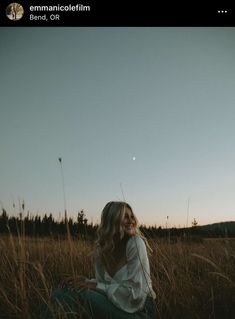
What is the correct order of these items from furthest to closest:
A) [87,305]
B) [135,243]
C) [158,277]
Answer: [158,277] < [135,243] < [87,305]

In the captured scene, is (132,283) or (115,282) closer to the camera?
(132,283)

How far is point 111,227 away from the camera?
282 cm

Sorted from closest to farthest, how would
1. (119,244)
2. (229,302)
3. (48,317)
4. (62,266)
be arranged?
(48,317)
(119,244)
(229,302)
(62,266)

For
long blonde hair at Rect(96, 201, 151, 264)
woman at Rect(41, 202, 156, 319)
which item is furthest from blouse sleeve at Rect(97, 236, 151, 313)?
long blonde hair at Rect(96, 201, 151, 264)

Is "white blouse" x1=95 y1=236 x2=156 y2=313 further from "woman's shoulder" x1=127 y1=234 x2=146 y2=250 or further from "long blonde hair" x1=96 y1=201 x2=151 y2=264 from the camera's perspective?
"long blonde hair" x1=96 y1=201 x2=151 y2=264

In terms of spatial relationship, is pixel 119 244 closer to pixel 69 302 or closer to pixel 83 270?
pixel 69 302

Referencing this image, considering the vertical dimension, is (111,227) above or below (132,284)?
above

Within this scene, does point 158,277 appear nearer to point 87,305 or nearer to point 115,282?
point 115,282

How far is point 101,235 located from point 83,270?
5.29 feet

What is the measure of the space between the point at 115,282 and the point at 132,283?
0.16m

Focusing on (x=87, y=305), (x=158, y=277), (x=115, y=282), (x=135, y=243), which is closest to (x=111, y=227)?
(x=135, y=243)
